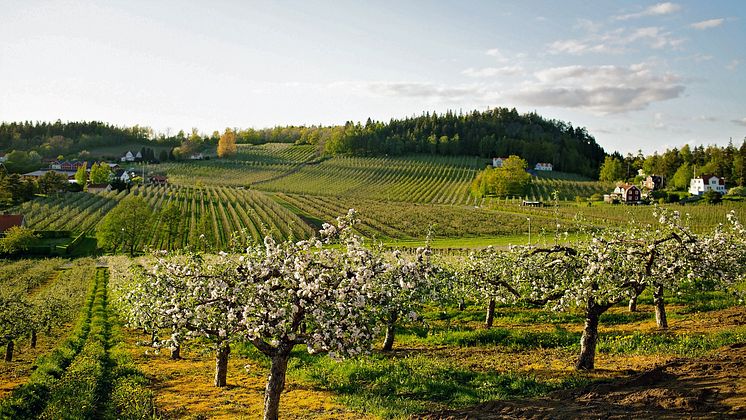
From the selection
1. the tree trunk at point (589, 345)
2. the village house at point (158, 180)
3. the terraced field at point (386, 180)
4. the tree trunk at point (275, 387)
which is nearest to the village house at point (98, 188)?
the village house at point (158, 180)

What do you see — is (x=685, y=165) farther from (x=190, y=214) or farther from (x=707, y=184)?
(x=190, y=214)

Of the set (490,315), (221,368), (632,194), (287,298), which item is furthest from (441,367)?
(632,194)

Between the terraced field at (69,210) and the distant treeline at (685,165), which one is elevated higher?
the distant treeline at (685,165)

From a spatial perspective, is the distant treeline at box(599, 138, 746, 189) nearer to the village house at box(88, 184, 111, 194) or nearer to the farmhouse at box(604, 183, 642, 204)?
the farmhouse at box(604, 183, 642, 204)

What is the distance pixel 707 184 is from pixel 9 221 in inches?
6213

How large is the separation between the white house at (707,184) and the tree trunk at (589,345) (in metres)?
133

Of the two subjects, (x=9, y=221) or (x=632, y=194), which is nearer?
(x=9, y=221)

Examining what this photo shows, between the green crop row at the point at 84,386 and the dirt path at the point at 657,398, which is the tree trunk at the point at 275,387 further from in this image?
the green crop row at the point at 84,386

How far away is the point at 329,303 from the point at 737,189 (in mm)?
137896

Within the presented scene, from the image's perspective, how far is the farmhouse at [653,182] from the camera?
496 ft

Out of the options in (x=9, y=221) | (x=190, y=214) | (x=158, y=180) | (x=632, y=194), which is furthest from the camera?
(x=158, y=180)

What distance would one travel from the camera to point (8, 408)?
19781mm

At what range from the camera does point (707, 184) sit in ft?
436

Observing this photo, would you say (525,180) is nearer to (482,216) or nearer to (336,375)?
(482,216)
